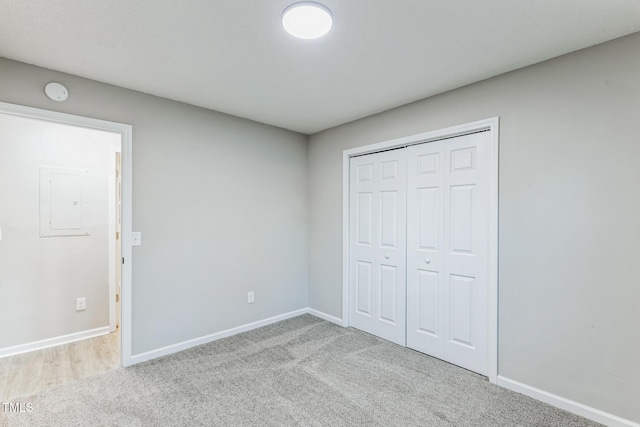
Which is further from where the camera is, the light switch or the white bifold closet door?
the light switch

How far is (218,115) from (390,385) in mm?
3019

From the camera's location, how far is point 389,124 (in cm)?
324

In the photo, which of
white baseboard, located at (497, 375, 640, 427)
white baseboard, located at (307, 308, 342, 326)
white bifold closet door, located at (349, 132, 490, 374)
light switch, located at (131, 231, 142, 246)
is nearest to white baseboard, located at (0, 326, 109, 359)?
light switch, located at (131, 231, 142, 246)

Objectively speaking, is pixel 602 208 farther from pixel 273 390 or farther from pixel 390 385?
pixel 273 390

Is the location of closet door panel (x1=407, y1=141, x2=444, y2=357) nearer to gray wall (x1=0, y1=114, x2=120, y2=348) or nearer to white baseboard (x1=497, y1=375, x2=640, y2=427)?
white baseboard (x1=497, y1=375, x2=640, y2=427)

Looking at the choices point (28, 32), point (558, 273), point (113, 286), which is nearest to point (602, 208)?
point (558, 273)

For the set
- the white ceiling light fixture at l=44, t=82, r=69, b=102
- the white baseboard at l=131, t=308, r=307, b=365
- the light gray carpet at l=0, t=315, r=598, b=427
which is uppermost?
the white ceiling light fixture at l=44, t=82, r=69, b=102

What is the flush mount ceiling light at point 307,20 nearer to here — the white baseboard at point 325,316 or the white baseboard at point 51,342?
the white baseboard at point 325,316

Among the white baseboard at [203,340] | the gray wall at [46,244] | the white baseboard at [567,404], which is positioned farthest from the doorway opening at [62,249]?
the white baseboard at [567,404]

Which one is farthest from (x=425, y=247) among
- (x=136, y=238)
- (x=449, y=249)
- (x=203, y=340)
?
(x=136, y=238)

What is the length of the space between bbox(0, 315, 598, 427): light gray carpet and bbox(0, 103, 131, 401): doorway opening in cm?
45

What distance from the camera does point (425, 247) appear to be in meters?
2.99

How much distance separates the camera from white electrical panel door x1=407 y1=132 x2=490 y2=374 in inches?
102

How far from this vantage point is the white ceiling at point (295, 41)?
167 centimetres
